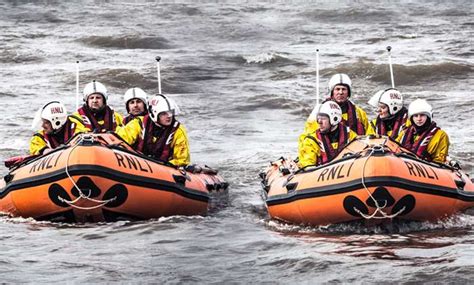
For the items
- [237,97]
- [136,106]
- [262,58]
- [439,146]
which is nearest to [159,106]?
[136,106]

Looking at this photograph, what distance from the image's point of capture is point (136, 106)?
1347cm

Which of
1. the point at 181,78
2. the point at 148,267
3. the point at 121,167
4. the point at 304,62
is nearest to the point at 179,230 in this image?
the point at 121,167

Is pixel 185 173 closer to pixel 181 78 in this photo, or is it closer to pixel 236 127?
pixel 236 127

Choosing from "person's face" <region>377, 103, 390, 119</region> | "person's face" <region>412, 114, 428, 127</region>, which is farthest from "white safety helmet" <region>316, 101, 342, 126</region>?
"person's face" <region>377, 103, 390, 119</region>

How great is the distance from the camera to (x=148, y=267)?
9883 millimetres

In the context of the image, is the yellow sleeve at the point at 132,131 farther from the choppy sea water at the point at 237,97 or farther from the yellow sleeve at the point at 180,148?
the choppy sea water at the point at 237,97

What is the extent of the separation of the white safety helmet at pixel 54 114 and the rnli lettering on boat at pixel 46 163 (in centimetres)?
80

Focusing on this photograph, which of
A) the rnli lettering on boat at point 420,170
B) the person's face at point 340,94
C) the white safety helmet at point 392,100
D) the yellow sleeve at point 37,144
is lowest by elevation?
the rnli lettering on boat at point 420,170

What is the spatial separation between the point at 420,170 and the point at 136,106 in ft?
12.6

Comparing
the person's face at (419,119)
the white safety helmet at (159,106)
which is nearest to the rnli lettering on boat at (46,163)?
the white safety helmet at (159,106)

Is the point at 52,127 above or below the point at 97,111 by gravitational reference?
below

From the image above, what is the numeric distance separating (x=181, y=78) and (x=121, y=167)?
13798 millimetres

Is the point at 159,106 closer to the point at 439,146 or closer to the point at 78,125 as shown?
the point at 78,125

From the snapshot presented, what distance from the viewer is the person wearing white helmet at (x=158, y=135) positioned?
12836 millimetres
